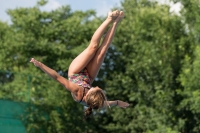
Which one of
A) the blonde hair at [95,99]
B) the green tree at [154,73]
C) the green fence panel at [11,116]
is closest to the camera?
the blonde hair at [95,99]

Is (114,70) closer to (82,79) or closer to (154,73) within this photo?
(154,73)

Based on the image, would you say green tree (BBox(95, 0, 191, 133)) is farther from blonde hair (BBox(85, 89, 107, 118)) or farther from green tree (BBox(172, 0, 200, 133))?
blonde hair (BBox(85, 89, 107, 118))

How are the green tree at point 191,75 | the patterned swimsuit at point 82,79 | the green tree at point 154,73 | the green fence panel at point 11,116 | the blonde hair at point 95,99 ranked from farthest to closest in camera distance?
the green tree at point 154,73, the green tree at point 191,75, the green fence panel at point 11,116, the patterned swimsuit at point 82,79, the blonde hair at point 95,99

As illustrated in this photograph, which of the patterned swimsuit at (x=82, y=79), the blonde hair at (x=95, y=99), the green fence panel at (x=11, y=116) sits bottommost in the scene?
the green fence panel at (x=11, y=116)

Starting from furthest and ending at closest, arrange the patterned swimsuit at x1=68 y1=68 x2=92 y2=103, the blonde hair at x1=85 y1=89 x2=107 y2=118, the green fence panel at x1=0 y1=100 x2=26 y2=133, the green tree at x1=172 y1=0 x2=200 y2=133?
the green tree at x1=172 y1=0 x2=200 y2=133
the green fence panel at x1=0 y1=100 x2=26 y2=133
the patterned swimsuit at x1=68 y1=68 x2=92 y2=103
the blonde hair at x1=85 y1=89 x2=107 y2=118

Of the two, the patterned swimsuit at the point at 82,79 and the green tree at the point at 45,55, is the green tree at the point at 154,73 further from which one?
the patterned swimsuit at the point at 82,79

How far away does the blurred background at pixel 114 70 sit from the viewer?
15.4 meters

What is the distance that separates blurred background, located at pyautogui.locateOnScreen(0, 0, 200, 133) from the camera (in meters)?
15.4

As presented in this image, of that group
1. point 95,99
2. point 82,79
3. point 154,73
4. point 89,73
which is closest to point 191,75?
point 154,73

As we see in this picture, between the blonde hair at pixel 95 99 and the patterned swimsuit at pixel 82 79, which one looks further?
the patterned swimsuit at pixel 82 79

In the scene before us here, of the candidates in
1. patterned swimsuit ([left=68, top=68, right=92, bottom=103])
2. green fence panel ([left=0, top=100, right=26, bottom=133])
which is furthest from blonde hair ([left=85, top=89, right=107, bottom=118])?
green fence panel ([left=0, top=100, right=26, bottom=133])

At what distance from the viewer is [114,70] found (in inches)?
737

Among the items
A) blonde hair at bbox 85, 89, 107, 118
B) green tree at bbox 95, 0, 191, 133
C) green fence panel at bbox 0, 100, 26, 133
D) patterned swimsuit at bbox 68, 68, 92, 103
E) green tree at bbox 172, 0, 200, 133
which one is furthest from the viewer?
green tree at bbox 95, 0, 191, 133

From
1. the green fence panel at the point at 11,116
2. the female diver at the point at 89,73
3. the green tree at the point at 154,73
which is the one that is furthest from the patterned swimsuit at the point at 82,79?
the green tree at the point at 154,73
